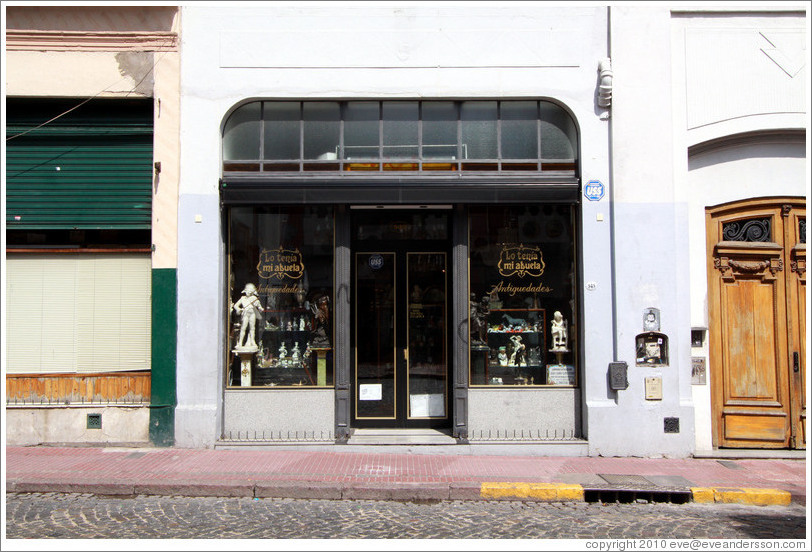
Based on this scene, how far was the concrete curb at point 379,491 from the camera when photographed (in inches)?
281

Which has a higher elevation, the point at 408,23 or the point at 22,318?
the point at 408,23

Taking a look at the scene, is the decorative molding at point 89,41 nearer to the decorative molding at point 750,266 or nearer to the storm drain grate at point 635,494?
the storm drain grate at point 635,494

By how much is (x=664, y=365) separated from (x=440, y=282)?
3.44m

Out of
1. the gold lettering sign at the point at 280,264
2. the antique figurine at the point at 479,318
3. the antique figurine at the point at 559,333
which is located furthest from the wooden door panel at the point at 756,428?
Result: the gold lettering sign at the point at 280,264

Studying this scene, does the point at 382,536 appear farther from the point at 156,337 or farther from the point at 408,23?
the point at 408,23

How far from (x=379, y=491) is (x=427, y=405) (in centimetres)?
264

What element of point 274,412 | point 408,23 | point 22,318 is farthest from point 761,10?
point 22,318

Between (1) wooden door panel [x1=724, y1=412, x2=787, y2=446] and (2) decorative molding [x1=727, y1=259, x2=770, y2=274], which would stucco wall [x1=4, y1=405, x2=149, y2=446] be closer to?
(1) wooden door panel [x1=724, y1=412, x2=787, y2=446]

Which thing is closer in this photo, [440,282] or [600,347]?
[600,347]

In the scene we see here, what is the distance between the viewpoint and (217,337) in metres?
9.10

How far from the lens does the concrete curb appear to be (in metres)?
7.13

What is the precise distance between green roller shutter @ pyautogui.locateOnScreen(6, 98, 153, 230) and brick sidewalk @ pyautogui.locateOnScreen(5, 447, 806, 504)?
133 inches

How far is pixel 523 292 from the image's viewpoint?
9.47 meters

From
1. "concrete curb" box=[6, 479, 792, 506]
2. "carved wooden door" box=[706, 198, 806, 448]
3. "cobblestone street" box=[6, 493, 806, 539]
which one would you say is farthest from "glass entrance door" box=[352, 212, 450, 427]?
"carved wooden door" box=[706, 198, 806, 448]
